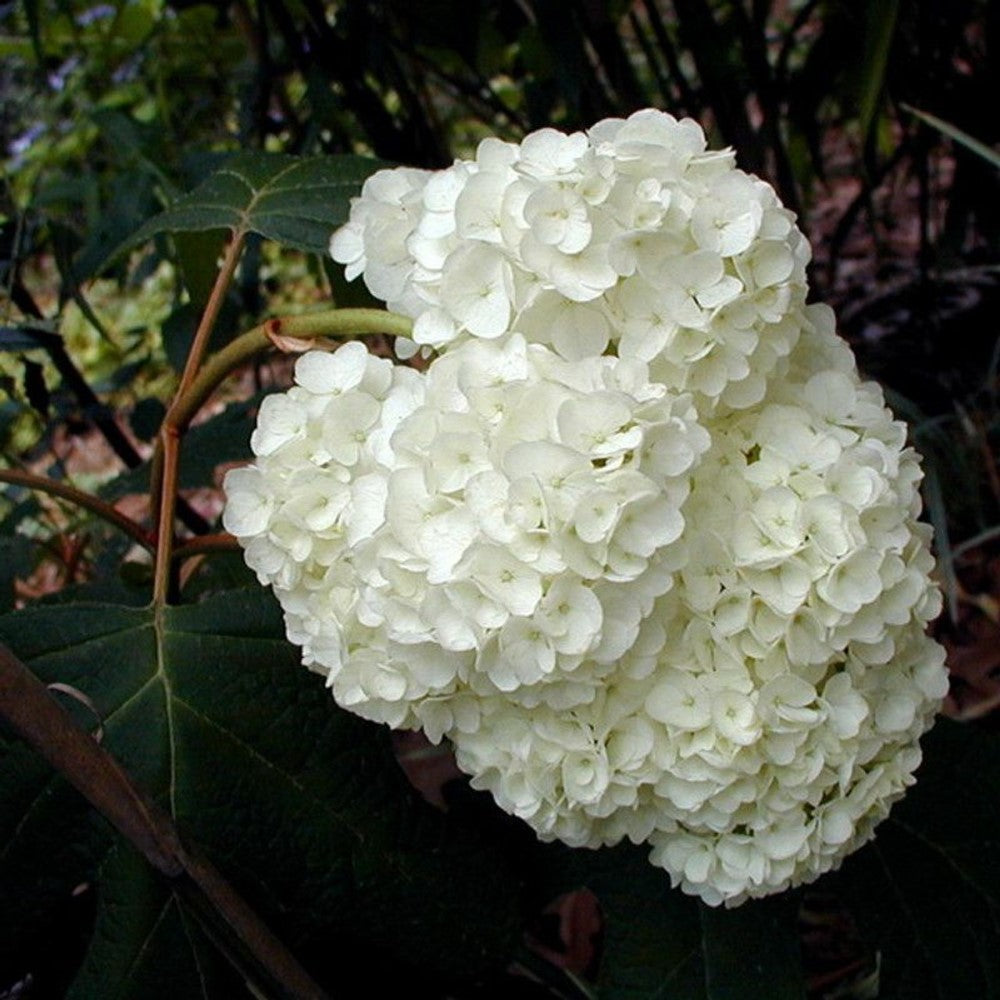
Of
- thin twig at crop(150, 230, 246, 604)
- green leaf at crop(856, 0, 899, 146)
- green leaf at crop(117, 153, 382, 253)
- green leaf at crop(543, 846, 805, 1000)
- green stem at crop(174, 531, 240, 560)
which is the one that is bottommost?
green leaf at crop(543, 846, 805, 1000)

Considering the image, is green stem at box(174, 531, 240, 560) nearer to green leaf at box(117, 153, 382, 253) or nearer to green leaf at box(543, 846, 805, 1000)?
green leaf at box(117, 153, 382, 253)

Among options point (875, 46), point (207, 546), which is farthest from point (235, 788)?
point (875, 46)

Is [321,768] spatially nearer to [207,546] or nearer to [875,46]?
[207,546]

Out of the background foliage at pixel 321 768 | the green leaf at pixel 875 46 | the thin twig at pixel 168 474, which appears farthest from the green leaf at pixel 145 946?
the green leaf at pixel 875 46

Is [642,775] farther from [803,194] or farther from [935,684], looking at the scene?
[803,194]

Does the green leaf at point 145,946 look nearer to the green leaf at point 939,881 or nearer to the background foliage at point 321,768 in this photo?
the background foliage at point 321,768

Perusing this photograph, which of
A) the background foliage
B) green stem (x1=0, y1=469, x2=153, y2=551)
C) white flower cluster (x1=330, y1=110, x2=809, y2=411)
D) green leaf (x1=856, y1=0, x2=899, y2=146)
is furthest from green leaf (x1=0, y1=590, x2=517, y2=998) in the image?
green leaf (x1=856, y1=0, x2=899, y2=146)
